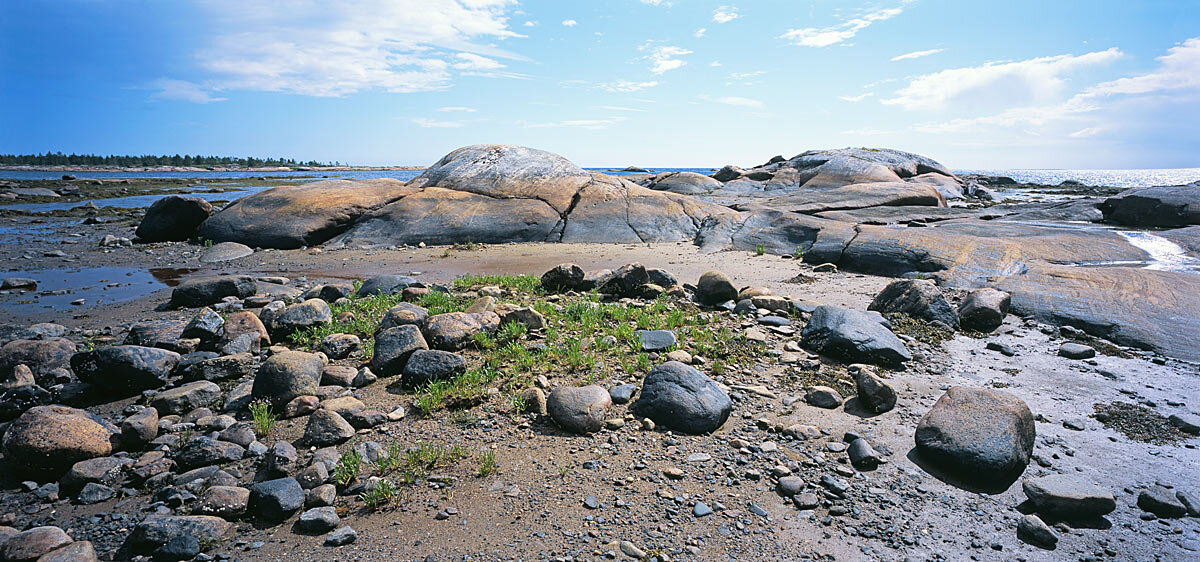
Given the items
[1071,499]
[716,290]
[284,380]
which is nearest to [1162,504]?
[1071,499]

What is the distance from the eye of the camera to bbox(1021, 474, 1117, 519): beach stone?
9.75 feet

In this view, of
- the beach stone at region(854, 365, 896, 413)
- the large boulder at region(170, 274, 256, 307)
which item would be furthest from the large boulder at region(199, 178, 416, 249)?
the beach stone at region(854, 365, 896, 413)

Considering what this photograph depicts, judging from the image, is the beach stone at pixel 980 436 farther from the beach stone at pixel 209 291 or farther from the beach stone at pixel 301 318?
the beach stone at pixel 209 291

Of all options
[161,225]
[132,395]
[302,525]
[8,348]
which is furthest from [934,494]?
[161,225]

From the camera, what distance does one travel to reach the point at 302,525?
2.86 m

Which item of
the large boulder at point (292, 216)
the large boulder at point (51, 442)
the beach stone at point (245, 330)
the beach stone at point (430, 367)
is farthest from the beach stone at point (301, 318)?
the large boulder at point (292, 216)

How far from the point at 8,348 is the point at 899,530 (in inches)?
285

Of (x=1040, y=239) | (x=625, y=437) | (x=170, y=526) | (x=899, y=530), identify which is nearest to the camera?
(x=170, y=526)

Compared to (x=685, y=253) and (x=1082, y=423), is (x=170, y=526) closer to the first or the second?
(x=1082, y=423)

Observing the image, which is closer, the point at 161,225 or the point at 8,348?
the point at 8,348

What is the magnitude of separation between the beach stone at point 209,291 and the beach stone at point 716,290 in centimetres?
641

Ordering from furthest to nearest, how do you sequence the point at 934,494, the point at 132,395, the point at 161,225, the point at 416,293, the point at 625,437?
1. the point at 161,225
2. the point at 416,293
3. the point at 132,395
4. the point at 625,437
5. the point at 934,494

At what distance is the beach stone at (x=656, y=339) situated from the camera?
17.3 ft

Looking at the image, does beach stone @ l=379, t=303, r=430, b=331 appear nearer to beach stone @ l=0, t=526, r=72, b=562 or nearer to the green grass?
the green grass
